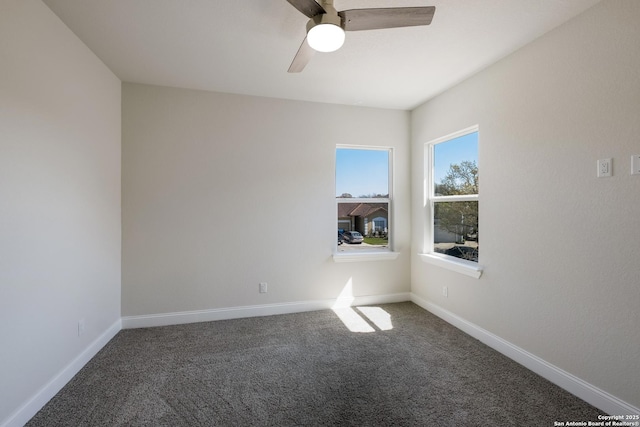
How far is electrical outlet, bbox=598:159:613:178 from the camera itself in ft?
6.10

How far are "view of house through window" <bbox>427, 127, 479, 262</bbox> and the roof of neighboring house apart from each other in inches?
26.8

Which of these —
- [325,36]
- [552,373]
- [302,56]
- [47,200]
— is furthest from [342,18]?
[552,373]

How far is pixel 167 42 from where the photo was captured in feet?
7.73

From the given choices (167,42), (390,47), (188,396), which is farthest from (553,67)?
(188,396)

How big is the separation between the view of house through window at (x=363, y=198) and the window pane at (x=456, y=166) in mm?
663

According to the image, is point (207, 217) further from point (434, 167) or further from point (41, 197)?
point (434, 167)

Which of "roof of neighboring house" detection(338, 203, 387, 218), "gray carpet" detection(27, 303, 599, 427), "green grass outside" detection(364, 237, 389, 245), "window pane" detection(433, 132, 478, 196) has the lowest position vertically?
"gray carpet" detection(27, 303, 599, 427)

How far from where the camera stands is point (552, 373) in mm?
2188

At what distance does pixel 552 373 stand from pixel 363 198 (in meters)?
2.53

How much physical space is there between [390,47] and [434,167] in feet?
5.77

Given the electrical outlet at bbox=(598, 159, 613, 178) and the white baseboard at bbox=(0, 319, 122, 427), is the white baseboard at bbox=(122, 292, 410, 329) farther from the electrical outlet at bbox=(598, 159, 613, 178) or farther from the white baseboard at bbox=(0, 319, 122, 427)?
the electrical outlet at bbox=(598, 159, 613, 178)

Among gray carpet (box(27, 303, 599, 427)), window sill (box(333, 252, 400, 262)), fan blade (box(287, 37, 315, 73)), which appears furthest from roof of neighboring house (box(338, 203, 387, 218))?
fan blade (box(287, 37, 315, 73))

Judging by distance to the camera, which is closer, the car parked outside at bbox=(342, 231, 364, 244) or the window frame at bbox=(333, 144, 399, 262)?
the window frame at bbox=(333, 144, 399, 262)

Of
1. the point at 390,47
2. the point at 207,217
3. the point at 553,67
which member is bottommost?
the point at 207,217
